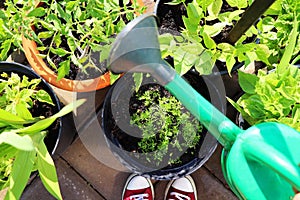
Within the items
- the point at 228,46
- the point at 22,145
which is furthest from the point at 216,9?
the point at 22,145

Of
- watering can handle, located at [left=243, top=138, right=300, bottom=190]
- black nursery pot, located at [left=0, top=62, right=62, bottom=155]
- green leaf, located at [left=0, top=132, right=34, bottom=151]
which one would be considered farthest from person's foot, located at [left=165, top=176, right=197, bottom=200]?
green leaf, located at [left=0, top=132, right=34, bottom=151]

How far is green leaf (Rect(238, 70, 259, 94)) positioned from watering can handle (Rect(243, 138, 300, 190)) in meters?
0.29

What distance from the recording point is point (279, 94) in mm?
1036

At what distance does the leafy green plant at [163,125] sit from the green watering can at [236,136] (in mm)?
349

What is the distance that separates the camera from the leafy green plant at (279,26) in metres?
1.15

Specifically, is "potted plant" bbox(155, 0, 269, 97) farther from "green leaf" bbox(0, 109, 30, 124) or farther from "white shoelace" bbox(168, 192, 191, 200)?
"white shoelace" bbox(168, 192, 191, 200)

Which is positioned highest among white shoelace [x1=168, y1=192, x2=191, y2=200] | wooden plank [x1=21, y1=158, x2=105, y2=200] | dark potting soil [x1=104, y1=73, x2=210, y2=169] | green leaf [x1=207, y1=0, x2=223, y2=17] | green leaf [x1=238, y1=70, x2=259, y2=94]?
green leaf [x1=207, y1=0, x2=223, y2=17]

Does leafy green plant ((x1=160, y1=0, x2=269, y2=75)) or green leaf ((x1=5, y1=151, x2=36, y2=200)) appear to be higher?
leafy green plant ((x1=160, y1=0, x2=269, y2=75))

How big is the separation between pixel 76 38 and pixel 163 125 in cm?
35

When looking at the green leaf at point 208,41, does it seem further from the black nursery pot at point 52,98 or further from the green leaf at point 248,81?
the black nursery pot at point 52,98

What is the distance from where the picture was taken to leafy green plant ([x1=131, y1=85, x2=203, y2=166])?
1.29 m

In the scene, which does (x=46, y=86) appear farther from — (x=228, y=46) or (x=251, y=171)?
(x=251, y=171)

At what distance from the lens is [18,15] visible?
1.08 meters

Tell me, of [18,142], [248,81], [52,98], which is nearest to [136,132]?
[52,98]
